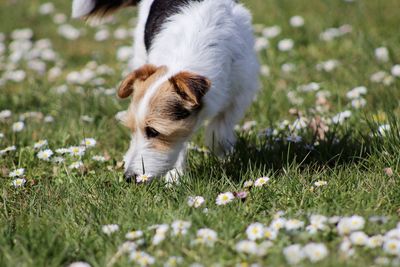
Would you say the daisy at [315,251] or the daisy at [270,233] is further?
the daisy at [270,233]

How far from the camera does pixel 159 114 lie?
3.47 m

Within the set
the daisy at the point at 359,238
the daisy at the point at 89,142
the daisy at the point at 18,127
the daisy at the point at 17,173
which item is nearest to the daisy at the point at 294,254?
the daisy at the point at 359,238

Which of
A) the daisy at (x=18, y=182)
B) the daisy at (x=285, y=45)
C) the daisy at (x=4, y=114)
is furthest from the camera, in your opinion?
the daisy at (x=285, y=45)

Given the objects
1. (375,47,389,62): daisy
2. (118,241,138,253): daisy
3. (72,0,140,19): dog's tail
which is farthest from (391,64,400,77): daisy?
(118,241,138,253): daisy

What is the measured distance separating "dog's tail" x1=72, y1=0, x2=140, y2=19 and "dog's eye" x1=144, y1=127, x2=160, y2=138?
1.90m

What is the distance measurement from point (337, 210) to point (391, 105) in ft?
6.49

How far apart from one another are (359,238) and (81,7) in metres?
3.47

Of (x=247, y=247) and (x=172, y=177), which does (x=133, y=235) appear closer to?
(x=247, y=247)

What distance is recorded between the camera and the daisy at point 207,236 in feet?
8.12

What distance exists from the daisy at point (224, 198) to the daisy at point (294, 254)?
66 cm

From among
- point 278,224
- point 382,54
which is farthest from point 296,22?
point 278,224

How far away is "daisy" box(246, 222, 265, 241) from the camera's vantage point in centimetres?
251

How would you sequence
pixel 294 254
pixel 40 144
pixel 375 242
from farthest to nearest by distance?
pixel 40 144 → pixel 375 242 → pixel 294 254

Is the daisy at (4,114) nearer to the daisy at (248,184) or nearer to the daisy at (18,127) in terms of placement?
the daisy at (18,127)
